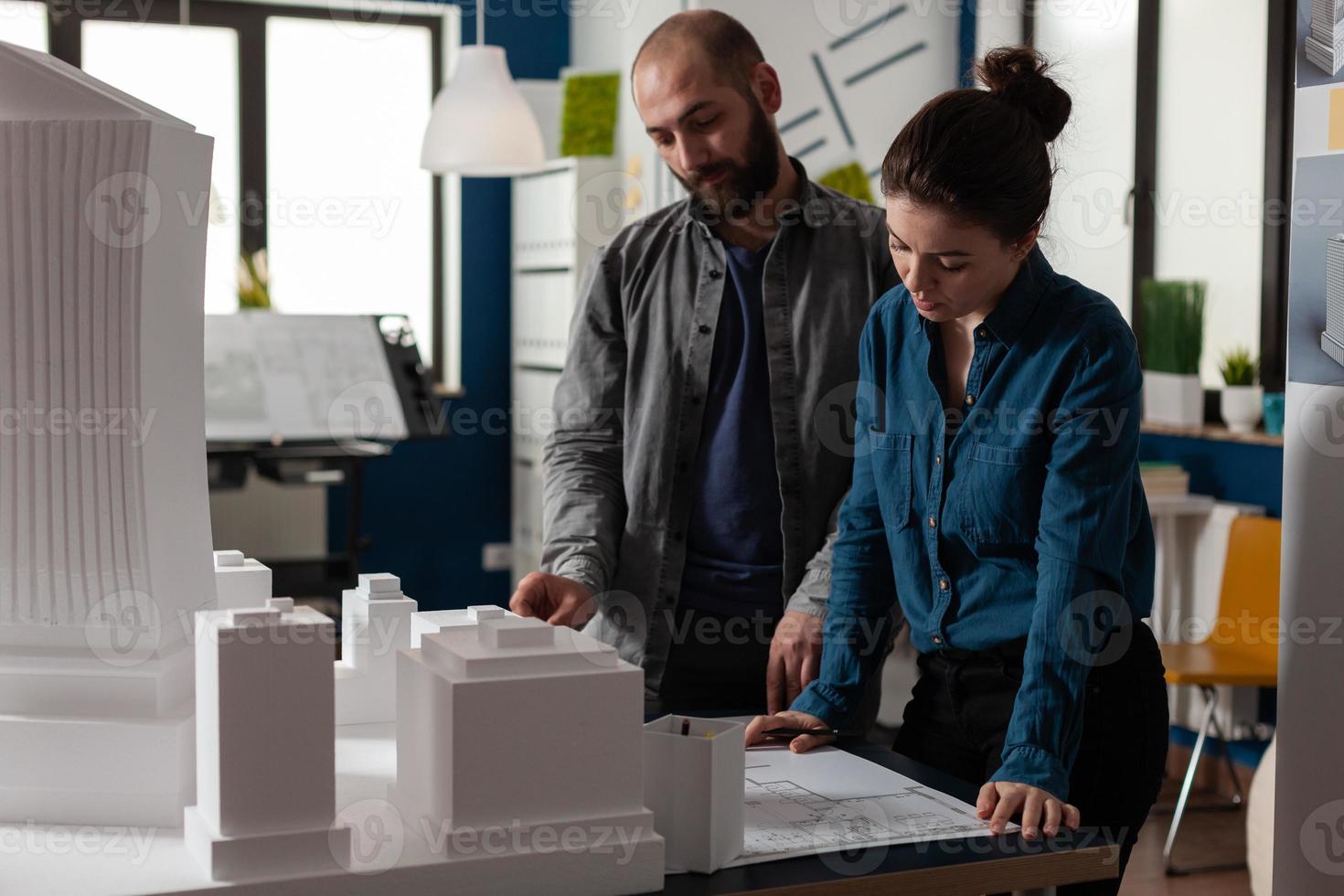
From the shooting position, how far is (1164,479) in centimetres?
417

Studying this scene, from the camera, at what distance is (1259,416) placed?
4020mm

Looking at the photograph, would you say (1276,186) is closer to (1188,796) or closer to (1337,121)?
(1188,796)

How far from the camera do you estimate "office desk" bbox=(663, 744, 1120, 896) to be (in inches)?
44.6

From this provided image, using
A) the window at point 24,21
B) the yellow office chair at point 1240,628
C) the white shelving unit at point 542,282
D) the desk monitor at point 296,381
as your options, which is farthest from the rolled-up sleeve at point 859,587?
the window at point 24,21

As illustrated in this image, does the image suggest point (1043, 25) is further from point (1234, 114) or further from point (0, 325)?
point (0, 325)

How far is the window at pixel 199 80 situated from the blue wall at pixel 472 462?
37.7 inches

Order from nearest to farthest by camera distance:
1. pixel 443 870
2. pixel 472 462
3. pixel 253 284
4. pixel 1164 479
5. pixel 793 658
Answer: pixel 443 870 < pixel 793 658 < pixel 1164 479 < pixel 253 284 < pixel 472 462

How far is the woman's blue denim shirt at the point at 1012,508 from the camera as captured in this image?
1373 mm

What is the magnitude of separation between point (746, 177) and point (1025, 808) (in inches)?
41.4

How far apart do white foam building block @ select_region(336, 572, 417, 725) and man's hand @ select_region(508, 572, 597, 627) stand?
0.18m

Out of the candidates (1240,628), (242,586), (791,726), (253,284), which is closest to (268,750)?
(242,586)

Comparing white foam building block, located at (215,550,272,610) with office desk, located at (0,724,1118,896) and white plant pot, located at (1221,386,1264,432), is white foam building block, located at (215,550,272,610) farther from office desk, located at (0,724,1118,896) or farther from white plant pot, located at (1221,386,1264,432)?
white plant pot, located at (1221,386,1264,432)

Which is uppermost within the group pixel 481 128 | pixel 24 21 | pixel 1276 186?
pixel 24 21

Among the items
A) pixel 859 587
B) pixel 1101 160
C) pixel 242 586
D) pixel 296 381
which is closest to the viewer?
pixel 242 586
